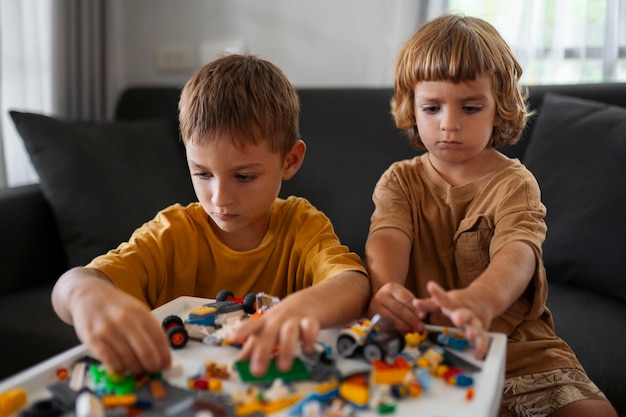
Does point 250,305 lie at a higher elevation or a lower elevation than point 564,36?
lower

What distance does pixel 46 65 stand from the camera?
99.5 inches

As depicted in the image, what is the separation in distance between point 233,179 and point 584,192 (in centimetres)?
99

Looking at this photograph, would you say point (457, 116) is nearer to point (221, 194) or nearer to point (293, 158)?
point (293, 158)

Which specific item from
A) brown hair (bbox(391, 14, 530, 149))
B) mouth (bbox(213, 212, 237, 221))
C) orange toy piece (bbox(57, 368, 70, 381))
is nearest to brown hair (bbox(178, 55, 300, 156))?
mouth (bbox(213, 212, 237, 221))

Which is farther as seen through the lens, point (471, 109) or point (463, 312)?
point (471, 109)

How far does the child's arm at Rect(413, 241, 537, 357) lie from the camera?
0.83m

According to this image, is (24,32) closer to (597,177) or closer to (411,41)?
(411,41)

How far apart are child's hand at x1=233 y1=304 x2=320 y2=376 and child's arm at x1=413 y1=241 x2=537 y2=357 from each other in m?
0.16

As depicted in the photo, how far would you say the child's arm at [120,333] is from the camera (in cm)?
76

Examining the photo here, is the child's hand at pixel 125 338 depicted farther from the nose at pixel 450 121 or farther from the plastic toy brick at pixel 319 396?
the nose at pixel 450 121

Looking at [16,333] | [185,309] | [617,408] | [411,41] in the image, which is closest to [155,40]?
[16,333]

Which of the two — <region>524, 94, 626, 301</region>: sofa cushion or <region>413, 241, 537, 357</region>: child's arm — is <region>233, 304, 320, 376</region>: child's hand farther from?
<region>524, 94, 626, 301</region>: sofa cushion

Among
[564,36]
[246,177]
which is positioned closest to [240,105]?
[246,177]

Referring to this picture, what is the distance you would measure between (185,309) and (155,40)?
2.14m
